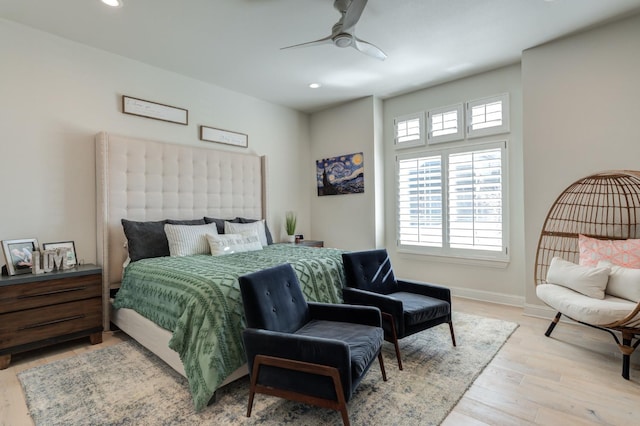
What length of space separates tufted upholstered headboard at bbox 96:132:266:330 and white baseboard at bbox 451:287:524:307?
10.0 feet

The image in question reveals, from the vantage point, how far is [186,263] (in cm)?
284

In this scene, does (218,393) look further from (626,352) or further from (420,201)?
(420,201)

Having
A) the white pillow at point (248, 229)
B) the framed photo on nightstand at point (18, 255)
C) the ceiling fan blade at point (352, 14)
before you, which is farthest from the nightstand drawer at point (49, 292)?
the ceiling fan blade at point (352, 14)

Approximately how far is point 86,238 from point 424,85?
4.59 m

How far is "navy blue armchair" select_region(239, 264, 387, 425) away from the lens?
5.37ft

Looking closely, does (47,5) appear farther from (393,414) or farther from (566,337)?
(566,337)

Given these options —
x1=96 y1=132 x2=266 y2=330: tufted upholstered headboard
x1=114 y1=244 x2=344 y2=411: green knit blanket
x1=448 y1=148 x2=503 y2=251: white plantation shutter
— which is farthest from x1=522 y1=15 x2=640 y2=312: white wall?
x1=96 y1=132 x2=266 y2=330: tufted upholstered headboard

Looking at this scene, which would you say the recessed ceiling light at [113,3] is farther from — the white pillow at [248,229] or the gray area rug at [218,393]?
the gray area rug at [218,393]

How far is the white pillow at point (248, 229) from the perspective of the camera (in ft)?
12.8

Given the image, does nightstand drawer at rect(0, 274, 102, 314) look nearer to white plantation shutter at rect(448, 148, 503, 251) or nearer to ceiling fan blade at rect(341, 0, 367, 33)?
ceiling fan blade at rect(341, 0, 367, 33)

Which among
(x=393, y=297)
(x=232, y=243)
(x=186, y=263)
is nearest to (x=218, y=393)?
(x=186, y=263)

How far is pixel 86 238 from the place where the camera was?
3.29 m

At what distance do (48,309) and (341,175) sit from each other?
397 centimetres

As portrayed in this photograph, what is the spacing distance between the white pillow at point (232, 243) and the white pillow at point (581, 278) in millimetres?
3057
